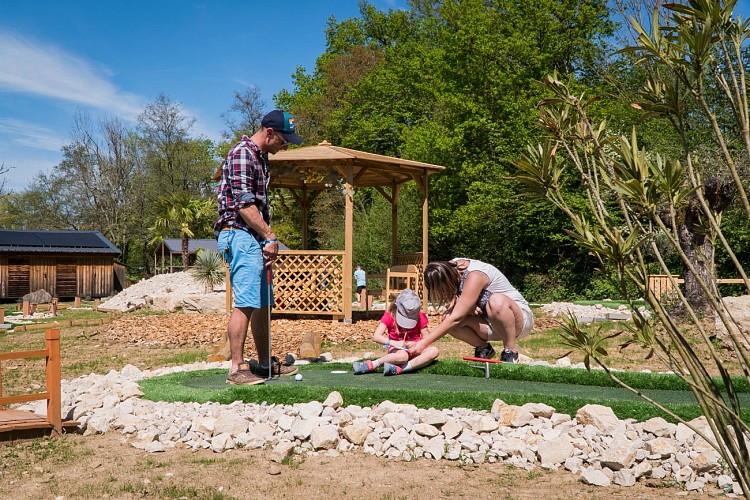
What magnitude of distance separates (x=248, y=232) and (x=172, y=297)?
13742 millimetres

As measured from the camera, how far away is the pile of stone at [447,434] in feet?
11.0

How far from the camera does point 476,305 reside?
5344mm

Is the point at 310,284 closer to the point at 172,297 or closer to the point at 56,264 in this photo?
the point at 172,297

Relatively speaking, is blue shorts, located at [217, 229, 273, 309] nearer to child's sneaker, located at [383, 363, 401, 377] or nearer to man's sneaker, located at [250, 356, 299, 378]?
man's sneaker, located at [250, 356, 299, 378]

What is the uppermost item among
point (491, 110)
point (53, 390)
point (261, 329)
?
point (491, 110)

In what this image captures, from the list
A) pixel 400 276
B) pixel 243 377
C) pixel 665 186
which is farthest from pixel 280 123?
pixel 400 276

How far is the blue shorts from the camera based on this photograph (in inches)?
188

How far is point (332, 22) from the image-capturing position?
38188 mm

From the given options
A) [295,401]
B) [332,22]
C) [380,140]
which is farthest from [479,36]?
[295,401]

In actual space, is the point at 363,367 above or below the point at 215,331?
above

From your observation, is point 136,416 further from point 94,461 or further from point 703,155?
point 703,155

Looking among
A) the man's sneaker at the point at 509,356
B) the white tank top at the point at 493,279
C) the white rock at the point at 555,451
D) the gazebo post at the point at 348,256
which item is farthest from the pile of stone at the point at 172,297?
the white rock at the point at 555,451

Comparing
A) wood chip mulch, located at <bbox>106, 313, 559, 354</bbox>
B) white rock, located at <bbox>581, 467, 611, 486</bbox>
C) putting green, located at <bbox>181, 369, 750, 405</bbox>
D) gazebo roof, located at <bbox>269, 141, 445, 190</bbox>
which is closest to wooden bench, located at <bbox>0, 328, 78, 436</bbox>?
putting green, located at <bbox>181, 369, 750, 405</bbox>

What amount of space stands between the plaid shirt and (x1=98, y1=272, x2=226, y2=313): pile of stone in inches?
463
